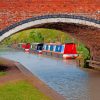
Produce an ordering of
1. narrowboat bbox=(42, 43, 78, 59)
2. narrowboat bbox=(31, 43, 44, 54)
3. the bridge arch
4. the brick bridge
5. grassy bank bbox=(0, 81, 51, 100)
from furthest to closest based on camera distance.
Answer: narrowboat bbox=(31, 43, 44, 54) < narrowboat bbox=(42, 43, 78, 59) < the brick bridge < the bridge arch < grassy bank bbox=(0, 81, 51, 100)

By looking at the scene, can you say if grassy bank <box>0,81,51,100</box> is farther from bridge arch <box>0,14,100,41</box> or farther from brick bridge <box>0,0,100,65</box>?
brick bridge <box>0,0,100,65</box>

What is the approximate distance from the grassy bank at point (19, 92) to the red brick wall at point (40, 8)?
457 cm

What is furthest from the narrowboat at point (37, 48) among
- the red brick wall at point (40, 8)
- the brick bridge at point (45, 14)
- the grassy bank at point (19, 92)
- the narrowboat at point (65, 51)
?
the grassy bank at point (19, 92)

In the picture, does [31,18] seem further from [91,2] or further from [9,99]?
[9,99]

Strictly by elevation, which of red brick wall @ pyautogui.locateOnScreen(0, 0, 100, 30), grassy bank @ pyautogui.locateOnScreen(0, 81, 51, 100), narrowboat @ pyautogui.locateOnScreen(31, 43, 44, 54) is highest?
red brick wall @ pyautogui.locateOnScreen(0, 0, 100, 30)

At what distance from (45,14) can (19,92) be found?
6922 millimetres

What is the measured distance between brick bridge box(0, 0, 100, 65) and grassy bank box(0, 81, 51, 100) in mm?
4301

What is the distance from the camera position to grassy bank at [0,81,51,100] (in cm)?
1307

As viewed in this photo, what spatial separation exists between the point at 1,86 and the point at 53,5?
6.25m

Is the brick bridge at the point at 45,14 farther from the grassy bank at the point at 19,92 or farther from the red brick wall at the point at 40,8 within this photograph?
the grassy bank at the point at 19,92

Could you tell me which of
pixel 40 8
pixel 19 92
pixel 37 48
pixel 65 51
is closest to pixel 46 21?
pixel 40 8

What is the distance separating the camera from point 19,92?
1414cm

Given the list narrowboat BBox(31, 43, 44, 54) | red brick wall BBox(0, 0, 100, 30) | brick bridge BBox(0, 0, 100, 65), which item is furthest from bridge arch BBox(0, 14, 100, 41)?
narrowboat BBox(31, 43, 44, 54)

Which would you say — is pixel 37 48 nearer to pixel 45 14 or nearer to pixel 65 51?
pixel 65 51
